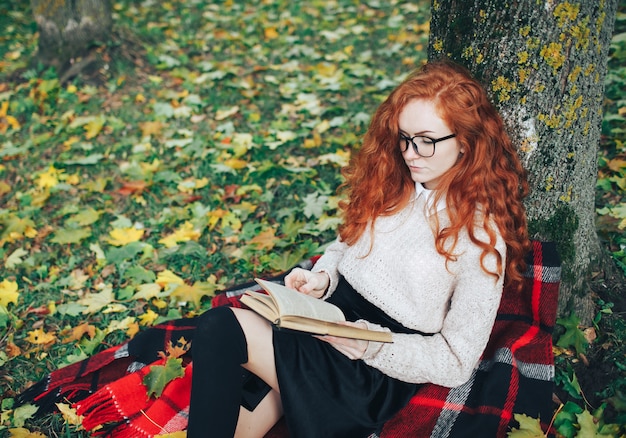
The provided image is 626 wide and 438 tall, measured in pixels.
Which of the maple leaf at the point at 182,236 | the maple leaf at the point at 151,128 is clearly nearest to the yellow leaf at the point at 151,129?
Answer: the maple leaf at the point at 151,128

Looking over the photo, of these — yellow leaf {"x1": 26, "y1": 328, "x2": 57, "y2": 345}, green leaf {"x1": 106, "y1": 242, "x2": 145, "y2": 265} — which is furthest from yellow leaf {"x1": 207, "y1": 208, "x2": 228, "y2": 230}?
yellow leaf {"x1": 26, "y1": 328, "x2": 57, "y2": 345}

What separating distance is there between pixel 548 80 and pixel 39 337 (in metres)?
2.62

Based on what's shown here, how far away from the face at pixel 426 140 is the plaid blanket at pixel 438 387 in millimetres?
570

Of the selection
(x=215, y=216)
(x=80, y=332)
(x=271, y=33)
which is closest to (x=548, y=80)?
(x=215, y=216)

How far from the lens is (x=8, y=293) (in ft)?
9.37

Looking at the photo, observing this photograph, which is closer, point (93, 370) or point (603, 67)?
point (603, 67)

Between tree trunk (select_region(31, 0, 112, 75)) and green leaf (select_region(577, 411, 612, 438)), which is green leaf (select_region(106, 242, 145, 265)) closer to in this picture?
green leaf (select_region(577, 411, 612, 438))

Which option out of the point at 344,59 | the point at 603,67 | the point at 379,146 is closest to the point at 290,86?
the point at 344,59

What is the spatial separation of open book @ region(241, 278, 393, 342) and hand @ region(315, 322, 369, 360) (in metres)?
0.11

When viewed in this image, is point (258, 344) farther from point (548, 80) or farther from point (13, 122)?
point (13, 122)

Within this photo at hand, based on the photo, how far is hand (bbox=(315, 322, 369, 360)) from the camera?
1.82 metres

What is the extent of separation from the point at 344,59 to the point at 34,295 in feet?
11.1

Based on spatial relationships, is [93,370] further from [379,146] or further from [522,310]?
[522,310]

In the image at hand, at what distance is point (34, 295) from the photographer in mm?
2908
